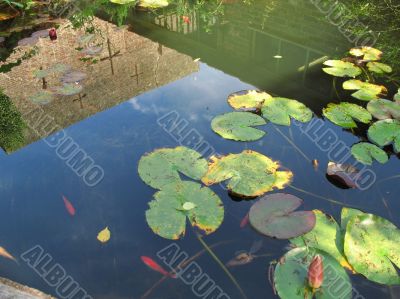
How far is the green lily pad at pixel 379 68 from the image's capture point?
3.69m

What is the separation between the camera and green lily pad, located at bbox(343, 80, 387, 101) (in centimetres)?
324

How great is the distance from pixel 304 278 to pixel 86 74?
2964mm

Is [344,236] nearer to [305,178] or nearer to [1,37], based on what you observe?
[305,178]

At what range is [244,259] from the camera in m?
1.93

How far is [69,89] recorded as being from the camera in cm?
340

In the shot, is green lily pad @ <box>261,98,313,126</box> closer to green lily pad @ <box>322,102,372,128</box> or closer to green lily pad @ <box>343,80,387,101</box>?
green lily pad @ <box>322,102,372,128</box>

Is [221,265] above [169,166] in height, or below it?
below

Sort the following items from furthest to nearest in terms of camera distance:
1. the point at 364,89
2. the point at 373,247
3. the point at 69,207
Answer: the point at 364,89 → the point at 69,207 → the point at 373,247

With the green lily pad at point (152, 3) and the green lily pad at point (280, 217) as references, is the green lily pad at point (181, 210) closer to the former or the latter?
the green lily pad at point (280, 217)

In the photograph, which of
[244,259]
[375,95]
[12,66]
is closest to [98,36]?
[12,66]

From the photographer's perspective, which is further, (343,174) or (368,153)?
(368,153)

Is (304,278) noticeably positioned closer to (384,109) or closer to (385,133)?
(385,133)

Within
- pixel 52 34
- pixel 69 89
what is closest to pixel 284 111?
pixel 69 89

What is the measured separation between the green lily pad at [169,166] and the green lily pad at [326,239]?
0.78 meters
